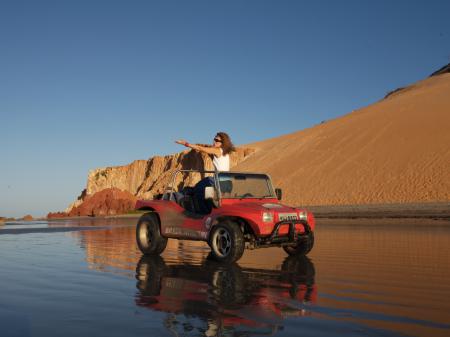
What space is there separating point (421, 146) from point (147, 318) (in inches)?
2022

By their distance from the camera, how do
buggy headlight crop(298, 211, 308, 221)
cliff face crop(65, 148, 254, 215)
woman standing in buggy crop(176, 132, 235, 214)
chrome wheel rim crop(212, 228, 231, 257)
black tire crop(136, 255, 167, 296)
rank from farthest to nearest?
cliff face crop(65, 148, 254, 215), woman standing in buggy crop(176, 132, 235, 214), buggy headlight crop(298, 211, 308, 221), chrome wheel rim crop(212, 228, 231, 257), black tire crop(136, 255, 167, 296)

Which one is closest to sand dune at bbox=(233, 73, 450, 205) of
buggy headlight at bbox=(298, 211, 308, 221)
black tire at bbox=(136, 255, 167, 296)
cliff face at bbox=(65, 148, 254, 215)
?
cliff face at bbox=(65, 148, 254, 215)

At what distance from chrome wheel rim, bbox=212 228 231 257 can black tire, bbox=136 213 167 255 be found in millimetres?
2092

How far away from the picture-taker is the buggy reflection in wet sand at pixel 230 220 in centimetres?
855

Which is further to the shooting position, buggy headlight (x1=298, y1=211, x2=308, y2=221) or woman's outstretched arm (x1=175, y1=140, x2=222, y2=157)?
buggy headlight (x1=298, y1=211, x2=308, y2=221)

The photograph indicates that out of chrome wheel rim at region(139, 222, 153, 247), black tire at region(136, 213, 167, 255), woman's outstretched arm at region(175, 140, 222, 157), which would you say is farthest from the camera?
chrome wheel rim at region(139, 222, 153, 247)

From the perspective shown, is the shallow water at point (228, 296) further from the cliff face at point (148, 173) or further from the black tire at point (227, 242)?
the cliff face at point (148, 173)

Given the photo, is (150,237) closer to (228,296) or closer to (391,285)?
(228,296)

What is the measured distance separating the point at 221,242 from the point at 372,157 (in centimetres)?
4770

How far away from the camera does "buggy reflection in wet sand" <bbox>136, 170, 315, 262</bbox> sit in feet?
28.1

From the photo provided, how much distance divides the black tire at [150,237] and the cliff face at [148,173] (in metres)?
59.9

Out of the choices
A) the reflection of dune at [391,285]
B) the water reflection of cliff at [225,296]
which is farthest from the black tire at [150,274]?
the reflection of dune at [391,285]

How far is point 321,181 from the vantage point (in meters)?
53.6

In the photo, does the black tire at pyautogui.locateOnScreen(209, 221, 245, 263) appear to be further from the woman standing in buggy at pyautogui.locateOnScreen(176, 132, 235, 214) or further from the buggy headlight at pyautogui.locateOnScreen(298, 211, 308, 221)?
the buggy headlight at pyautogui.locateOnScreen(298, 211, 308, 221)
